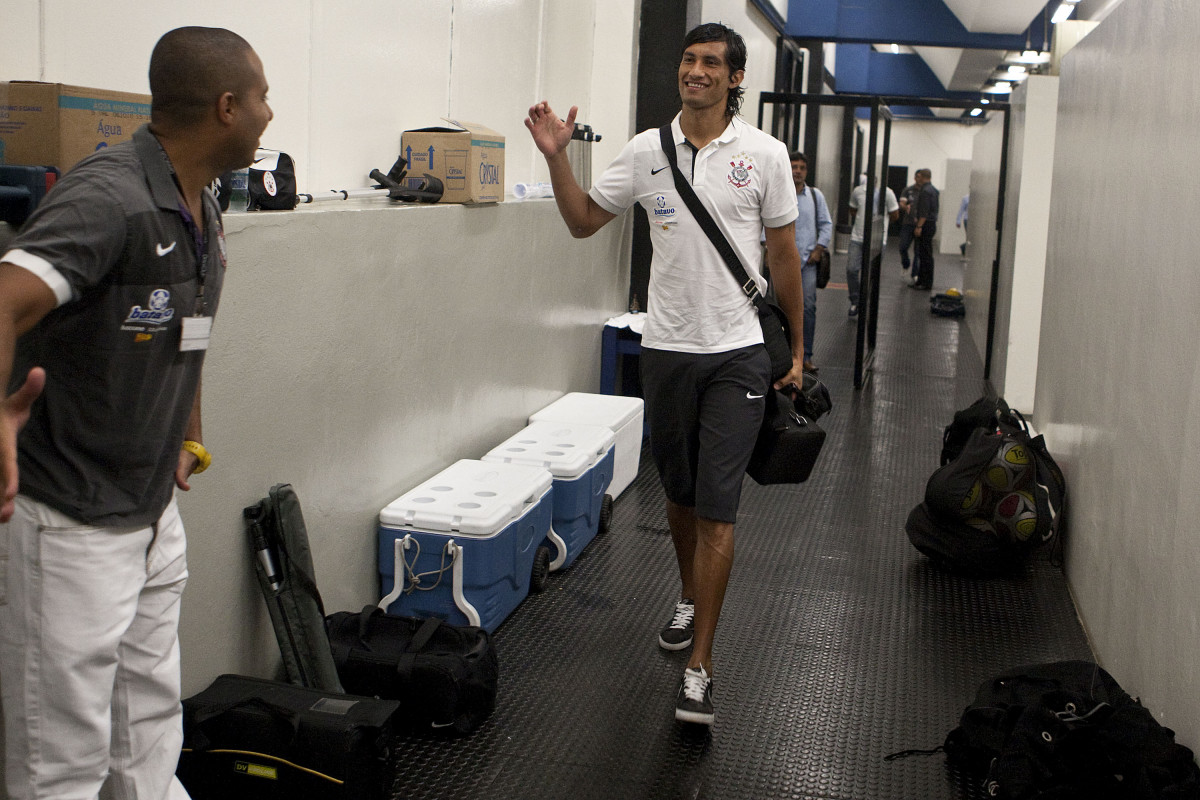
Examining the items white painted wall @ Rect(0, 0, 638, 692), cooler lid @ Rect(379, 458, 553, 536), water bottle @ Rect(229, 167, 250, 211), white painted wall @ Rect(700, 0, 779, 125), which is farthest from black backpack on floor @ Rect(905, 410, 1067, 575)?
white painted wall @ Rect(700, 0, 779, 125)

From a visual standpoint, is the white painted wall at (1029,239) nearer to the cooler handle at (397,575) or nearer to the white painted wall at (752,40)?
the white painted wall at (752,40)

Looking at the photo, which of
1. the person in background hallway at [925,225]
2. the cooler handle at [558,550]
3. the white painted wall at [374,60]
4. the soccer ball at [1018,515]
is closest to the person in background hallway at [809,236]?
the white painted wall at [374,60]

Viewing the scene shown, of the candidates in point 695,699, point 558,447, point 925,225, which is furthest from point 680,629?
point 925,225

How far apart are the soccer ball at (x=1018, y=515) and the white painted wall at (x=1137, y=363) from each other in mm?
147

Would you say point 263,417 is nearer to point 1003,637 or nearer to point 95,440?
point 95,440

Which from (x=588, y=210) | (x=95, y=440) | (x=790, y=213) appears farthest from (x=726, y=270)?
(x=95, y=440)

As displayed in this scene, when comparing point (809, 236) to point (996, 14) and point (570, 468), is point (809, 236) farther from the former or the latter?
point (570, 468)

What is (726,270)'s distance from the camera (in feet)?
9.39

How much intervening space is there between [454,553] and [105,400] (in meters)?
1.71

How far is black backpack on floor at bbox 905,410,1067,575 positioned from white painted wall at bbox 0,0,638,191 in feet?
7.41

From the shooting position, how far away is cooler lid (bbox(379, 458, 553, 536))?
10.7 ft

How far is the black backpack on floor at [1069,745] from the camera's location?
229 cm

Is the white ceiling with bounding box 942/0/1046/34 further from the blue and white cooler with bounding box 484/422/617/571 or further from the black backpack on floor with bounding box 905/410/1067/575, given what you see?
the blue and white cooler with bounding box 484/422/617/571

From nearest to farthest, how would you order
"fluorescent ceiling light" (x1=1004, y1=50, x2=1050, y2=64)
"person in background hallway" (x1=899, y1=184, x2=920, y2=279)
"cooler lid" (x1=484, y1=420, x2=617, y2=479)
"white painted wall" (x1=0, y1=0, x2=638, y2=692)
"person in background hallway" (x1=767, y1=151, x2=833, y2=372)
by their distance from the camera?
"white painted wall" (x1=0, y1=0, x2=638, y2=692)
"cooler lid" (x1=484, y1=420, x2=617, y2=479)
"person in background hallway" (x1=767, y1=151, x2=833, y2=372)
"fluorescent ceiling light" (x1=1004, y1=50, x2=1050, y2=64)
"person in background hallway" (x1=899, y1=184, x2=920, y2=279)
